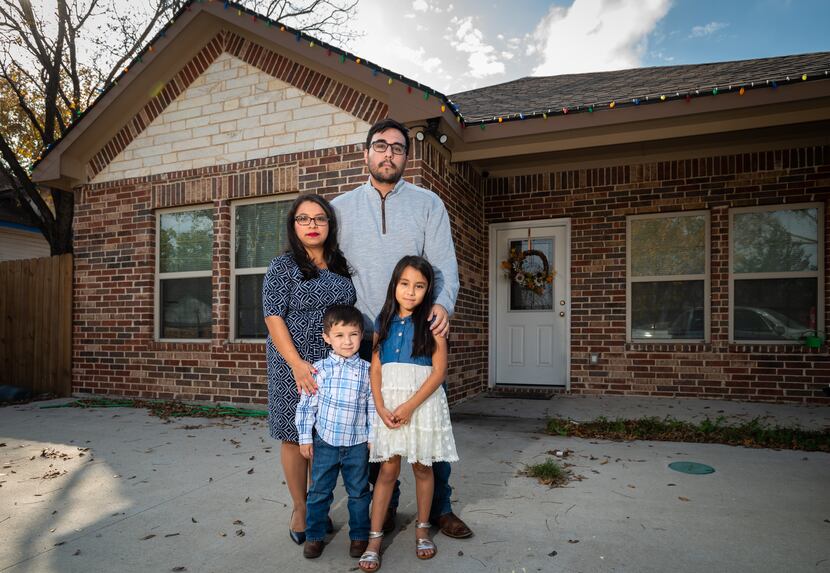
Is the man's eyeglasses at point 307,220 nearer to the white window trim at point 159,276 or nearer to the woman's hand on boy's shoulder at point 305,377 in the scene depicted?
the woman's hand on boy's shoulder at point 305,377

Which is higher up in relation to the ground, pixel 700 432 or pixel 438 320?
pixel 438 320

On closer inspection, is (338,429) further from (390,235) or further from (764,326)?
(764,326)

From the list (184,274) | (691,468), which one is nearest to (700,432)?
(691,468)

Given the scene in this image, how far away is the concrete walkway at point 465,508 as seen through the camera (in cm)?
236

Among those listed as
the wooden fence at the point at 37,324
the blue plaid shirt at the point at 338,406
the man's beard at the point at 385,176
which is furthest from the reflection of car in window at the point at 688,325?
the wooden fence at the point at 37,324

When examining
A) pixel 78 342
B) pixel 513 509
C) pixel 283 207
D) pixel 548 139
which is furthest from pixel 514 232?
pixel 78 342

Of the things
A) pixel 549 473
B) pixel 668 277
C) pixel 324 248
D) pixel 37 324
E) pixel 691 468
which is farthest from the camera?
pixel 37 324

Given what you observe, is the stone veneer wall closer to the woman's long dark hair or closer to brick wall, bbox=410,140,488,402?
brick wall, bbox=410,140,488,402

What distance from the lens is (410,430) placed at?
7.68 ft

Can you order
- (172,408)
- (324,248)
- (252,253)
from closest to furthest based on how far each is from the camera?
(324,248) → (172,408) → (252,253)

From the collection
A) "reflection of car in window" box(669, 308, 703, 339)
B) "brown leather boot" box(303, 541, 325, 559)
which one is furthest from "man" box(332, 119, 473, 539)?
"reflection of car in window" box(669, 308, 703, 339)

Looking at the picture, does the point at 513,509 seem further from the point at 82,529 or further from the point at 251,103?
the point at 251,103

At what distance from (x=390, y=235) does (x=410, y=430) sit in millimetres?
897

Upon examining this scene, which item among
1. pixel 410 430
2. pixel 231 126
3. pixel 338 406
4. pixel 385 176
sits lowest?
pixel 410 430
